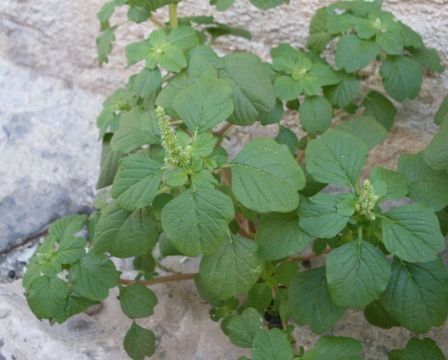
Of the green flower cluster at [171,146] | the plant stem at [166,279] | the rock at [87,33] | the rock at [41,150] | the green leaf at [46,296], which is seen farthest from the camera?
the rock at [41,150]

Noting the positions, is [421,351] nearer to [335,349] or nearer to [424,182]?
[335,349]

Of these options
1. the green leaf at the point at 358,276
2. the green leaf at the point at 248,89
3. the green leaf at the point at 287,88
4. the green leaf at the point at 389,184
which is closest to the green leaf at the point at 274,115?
the green leaf at the point at 287,88

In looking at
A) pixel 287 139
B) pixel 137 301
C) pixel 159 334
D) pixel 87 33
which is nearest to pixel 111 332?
pixel 159 334

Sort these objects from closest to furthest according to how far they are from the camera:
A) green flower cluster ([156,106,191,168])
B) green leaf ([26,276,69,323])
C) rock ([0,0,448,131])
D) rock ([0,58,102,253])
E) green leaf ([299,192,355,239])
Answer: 1. green flower cluster ([156,106,191,168])
2. green leaf ([299,192,355,239])
3. green leaf ([26,276,69,323])
4. rock ([0,0,448,131])
5. rock ([0,58,102,253])

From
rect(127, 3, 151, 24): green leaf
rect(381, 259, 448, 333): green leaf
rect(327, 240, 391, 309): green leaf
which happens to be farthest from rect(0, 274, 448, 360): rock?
rect(127, 3, 151, 24): green leaf

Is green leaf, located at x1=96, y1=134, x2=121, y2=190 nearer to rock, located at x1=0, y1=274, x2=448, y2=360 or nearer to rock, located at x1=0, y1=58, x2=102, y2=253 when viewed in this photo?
rock, located at x1=0, y1=274, x2=448, y2=360

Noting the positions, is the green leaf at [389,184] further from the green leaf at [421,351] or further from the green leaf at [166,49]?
the green leaf at [166,49]
